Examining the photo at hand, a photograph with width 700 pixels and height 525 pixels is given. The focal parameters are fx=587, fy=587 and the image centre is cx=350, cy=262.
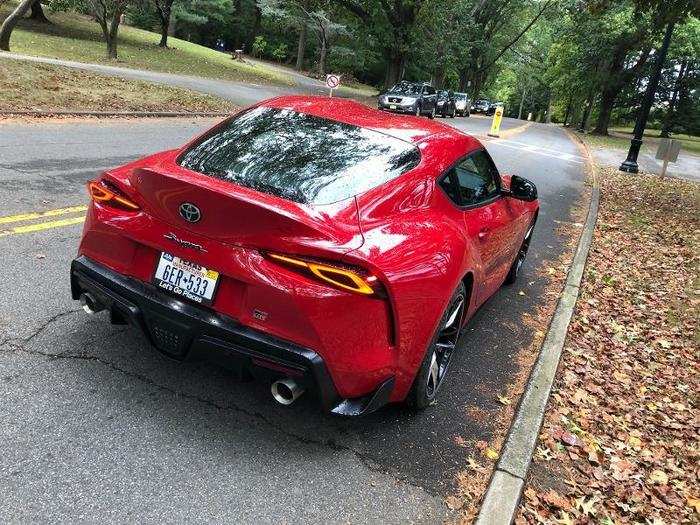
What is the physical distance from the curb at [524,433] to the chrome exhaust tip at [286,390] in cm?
105

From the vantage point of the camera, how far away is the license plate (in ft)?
9.12

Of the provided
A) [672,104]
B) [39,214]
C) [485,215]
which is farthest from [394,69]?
[672,104]

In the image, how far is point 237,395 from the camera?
11.0 feet

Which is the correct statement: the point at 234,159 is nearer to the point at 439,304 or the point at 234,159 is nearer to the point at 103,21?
the point at 439,304

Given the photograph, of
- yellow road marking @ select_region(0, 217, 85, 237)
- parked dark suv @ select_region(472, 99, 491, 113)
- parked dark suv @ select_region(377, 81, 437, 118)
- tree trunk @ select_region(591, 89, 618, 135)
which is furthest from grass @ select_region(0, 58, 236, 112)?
parked dark suv @ select_region(472, 99, 491, 113)

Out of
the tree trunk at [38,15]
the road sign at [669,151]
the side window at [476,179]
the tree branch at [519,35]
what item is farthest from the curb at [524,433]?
the tree branch at [519,35]

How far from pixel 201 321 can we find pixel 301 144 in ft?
4.33

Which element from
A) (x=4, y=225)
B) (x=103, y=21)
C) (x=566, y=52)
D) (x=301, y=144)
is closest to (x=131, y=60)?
(x=103, y=21)

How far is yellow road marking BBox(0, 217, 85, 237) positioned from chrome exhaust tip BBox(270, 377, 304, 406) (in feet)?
11.4

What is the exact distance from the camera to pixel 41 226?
5.42 metres

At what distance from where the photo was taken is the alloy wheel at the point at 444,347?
3590 mm

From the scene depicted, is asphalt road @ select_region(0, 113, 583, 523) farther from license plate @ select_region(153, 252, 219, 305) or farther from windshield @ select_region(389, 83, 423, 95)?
windshield @ select_region(389, 83, 423, 95)

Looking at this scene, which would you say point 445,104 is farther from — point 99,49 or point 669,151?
point 669,151

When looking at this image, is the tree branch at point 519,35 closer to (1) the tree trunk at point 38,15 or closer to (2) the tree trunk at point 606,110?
(2) the tree trunk at point 606,110
